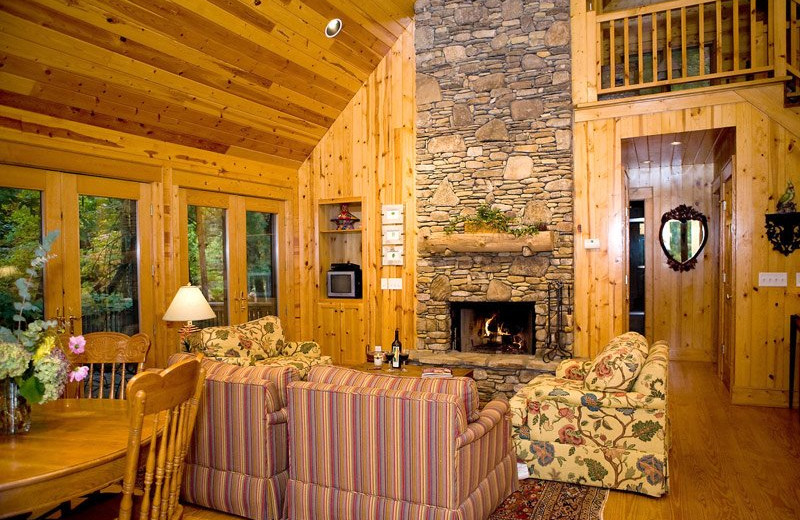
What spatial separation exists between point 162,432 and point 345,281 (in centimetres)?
515

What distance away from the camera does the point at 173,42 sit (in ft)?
15.1

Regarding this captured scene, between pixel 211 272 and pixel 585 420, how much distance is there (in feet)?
14.0

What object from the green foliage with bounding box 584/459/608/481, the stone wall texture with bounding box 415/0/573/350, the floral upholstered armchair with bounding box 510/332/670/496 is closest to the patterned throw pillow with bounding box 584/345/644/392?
the floral upholstered armchair with bounding box 510/332/670/496

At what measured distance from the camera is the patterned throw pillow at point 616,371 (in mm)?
3443

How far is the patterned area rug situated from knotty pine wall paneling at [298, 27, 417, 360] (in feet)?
11.1

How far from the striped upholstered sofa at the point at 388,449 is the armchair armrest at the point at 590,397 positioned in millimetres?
651

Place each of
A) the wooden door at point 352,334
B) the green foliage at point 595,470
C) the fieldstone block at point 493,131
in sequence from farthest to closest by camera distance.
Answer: the wooden door at point 352,334 < the fieldstone block at point 493,131 < the green foliage at point 595,470

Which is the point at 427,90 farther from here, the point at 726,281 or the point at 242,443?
the point at 242,443

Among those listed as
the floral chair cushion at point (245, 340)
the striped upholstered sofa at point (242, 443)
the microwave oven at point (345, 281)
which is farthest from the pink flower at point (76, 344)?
the microwave oven at point (345, 281)

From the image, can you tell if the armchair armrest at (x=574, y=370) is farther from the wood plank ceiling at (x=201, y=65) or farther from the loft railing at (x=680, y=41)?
the wood plank ceiling at (x=201, y=65)

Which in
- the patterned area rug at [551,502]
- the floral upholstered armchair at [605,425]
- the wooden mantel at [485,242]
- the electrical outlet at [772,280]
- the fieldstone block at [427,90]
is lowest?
the patterned area rug at [551,502]

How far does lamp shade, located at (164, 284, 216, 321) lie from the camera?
15.8 ft

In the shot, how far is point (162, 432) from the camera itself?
2064 millimetres

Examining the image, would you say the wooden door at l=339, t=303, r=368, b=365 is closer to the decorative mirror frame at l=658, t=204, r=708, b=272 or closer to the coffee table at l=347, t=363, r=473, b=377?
the coffee table at l=347, t=363, r=473, b=377
